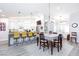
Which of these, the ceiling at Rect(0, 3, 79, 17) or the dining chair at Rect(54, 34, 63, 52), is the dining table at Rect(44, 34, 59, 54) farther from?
the ceiling at Rect(0, 3, 79, 17)

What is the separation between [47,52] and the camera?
304cm

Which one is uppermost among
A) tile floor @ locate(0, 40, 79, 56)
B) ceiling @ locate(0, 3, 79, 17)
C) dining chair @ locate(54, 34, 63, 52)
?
ceiling @ locate(0, 3, 79, 17)

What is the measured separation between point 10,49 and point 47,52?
0.94m

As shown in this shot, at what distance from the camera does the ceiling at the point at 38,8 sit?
9.66 feet

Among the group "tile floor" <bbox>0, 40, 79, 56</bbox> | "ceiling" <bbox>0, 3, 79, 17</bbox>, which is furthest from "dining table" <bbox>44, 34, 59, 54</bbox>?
"ceiling" <bbox>0, 3, 79, 17</bbox>

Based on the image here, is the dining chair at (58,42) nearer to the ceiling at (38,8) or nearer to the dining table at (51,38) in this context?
the dining table at (51,38)

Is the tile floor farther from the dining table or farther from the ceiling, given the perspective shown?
the ceiling

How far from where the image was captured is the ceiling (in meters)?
2.95

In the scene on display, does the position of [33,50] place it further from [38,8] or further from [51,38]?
[38,8]

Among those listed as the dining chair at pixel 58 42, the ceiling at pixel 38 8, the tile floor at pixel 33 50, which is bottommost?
the tile floor at pixel 33 50

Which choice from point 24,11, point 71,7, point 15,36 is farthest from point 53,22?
point 15,36

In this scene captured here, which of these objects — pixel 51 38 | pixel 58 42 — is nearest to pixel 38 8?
pixel 51 38

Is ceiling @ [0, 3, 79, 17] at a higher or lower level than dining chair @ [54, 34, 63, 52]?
higher

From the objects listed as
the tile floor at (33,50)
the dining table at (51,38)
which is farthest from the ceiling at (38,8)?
the tile floor at (33,50)
